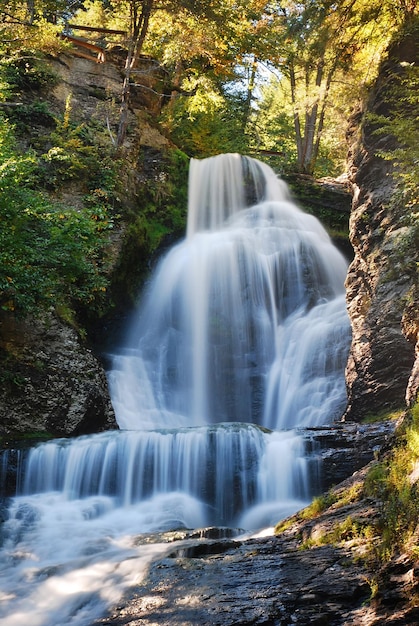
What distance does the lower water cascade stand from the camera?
6.45 meters

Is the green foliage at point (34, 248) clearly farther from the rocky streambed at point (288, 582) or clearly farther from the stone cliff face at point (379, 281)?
the rocky streambed at point (288, 582)

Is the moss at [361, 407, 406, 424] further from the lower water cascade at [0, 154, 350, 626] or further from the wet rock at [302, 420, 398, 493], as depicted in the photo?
the lower water cascade at [0, 154, 350, 626]

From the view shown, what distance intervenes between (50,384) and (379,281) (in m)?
6.87

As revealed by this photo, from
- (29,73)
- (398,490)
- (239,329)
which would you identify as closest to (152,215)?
(239,329)

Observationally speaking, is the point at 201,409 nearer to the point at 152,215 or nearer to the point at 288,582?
the point at 152,215

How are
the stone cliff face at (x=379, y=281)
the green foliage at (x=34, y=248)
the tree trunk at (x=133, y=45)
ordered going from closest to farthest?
the green foliage at (x=34, y=248), the stone cliff face at (x=379, y=281), the tree trunk at (x=133, y=45)

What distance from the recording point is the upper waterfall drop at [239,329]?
1304 centimetres

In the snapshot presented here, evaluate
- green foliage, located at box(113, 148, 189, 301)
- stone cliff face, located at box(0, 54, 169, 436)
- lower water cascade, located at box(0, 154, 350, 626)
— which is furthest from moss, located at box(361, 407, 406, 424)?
green foliage, located at box(113, 148, 189, 301)

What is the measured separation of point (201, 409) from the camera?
13.6m

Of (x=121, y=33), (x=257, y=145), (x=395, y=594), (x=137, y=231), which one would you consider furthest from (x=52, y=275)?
(x=257, y=145)

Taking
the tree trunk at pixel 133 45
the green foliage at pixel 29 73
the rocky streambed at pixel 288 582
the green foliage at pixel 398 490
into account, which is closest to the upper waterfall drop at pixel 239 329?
the tree trunk at pixel 133 45

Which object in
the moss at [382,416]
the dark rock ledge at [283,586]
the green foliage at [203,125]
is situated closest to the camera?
the dark rock ledge at [283,586]

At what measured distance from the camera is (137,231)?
615 inches

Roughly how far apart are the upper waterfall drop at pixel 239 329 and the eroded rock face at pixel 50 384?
1441 mm
